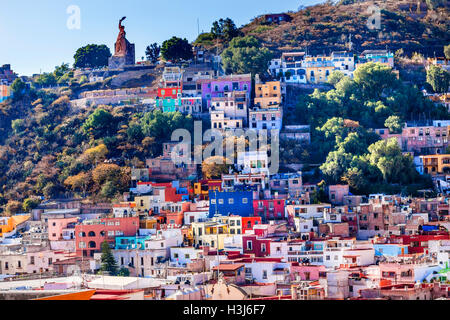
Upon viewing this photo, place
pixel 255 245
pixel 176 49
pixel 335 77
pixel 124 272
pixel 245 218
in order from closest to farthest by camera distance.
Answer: pixel 124 272, pixel 255 245, pixel 245 218, pixel 335 77, pixel 176 49

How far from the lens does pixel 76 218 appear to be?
2062cm

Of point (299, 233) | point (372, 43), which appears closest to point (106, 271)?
point (299, 233)

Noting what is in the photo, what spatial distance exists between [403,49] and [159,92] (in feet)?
30.7

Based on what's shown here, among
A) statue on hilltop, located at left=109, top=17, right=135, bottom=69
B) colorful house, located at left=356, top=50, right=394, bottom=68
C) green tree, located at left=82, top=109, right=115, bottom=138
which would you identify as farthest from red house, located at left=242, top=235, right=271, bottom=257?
statue on hilltop, located at left=109, top=17, right=135, bottom=69

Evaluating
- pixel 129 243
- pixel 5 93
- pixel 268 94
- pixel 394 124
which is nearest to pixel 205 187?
pixel 129 243

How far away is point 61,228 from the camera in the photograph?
20.1 meters

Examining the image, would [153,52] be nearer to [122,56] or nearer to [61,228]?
[122,56]

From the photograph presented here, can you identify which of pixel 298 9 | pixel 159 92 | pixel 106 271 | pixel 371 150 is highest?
pixel 298 9

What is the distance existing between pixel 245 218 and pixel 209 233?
99 cm

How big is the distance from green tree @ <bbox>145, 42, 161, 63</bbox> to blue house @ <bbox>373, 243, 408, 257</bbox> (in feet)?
55.2

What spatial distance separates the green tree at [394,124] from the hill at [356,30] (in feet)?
21.8

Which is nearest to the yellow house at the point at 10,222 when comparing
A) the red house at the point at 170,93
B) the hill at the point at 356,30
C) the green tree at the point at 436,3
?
the red house at the point at 170,93

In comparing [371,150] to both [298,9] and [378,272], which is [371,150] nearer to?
[378,272]

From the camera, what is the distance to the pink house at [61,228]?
19.9 metres
